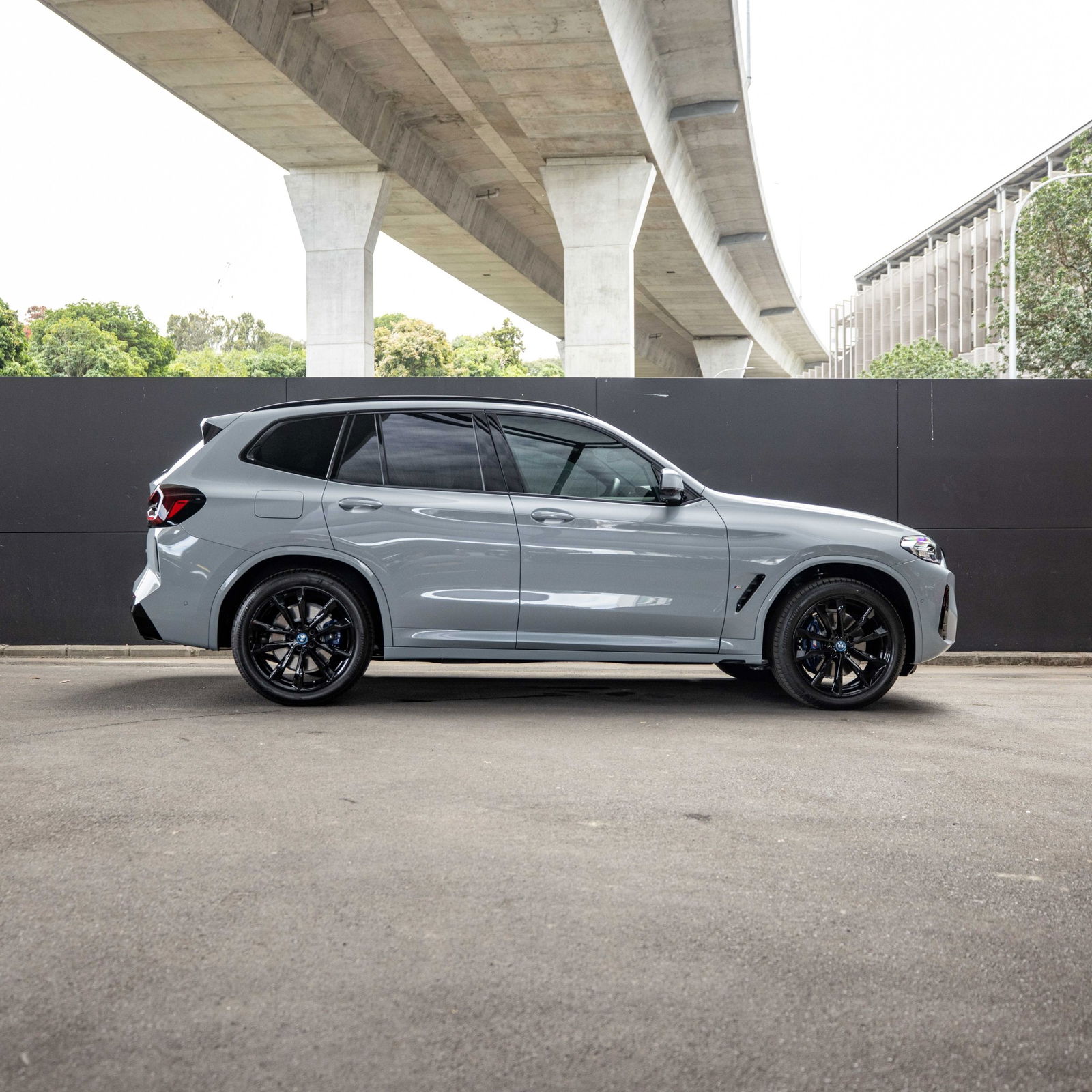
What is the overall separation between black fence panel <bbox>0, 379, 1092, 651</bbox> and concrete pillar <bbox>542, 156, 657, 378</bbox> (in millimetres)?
11790

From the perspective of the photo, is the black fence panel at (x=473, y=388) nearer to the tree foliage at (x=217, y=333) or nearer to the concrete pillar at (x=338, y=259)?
the concrete pillar at (x=338, y=259)

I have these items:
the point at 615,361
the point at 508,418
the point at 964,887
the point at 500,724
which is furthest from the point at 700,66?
the point at 964,887

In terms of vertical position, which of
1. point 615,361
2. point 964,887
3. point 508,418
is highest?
point 615,361

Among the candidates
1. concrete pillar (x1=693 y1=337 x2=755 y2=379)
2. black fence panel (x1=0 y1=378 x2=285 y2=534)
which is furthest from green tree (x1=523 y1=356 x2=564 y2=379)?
black fence panel (x1=0 y1=378 x2=285 y2=534)

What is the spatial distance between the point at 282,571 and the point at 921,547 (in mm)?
3778

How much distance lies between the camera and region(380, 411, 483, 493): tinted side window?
7.14 m

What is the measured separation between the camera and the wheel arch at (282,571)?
6.90 metres

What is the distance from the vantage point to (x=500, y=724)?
6.61 metres

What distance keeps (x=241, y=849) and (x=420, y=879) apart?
0.71 metres

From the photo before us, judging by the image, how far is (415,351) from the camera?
315ft

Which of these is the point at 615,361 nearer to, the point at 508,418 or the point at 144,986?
the point at 508,418

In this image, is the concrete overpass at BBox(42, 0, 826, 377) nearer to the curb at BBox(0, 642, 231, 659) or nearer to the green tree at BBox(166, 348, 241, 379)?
the curb at BBox(0, 642, 231, 659)

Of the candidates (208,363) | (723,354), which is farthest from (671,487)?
(208,363)

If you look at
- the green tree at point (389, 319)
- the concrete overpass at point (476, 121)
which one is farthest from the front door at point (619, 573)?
the green tree at point (389, 319)
